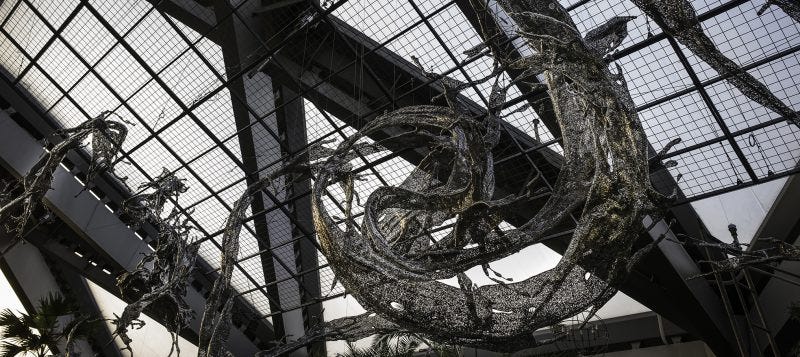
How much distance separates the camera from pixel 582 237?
4113 millimetres

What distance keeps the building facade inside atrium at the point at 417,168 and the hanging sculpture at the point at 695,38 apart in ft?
0.04

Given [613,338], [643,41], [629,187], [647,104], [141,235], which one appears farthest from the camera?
[141,235]

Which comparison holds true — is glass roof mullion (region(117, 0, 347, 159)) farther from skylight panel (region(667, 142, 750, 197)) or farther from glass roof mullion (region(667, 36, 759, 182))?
skylight panel (region(667, 142, 750, 197))

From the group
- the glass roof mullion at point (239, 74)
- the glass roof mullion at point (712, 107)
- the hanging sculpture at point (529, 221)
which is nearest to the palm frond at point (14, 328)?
the glass roof mullion at point (239, 74)

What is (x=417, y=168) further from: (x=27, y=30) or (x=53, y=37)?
(x=27, y=30)

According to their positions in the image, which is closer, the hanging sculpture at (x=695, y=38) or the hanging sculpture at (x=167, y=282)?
the hanging sculpture at (x=695, y=38)

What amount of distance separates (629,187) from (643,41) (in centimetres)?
792

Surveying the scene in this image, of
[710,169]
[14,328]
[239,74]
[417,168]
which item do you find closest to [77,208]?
[14,328]

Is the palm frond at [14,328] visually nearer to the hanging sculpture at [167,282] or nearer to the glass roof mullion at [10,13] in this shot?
the hanging sculpture at [167,282]

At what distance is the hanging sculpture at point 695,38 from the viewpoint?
3.94 meters

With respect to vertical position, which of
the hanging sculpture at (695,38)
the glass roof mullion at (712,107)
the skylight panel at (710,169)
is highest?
the glass roof mullion at (712,107)

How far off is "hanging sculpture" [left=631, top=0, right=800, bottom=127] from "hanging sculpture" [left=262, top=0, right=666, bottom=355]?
46 centimetres

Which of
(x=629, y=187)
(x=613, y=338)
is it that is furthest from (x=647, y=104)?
(x=629, y=187)

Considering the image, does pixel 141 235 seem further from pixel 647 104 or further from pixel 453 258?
pixel 453 258
